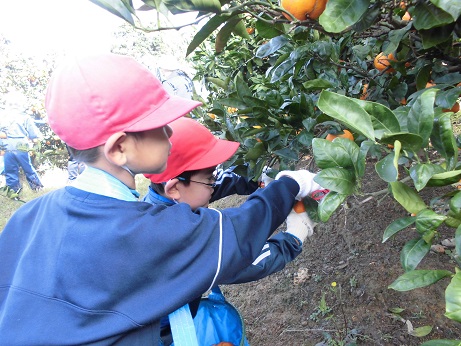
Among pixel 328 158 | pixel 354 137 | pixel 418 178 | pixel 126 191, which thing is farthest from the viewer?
pixel 354 137

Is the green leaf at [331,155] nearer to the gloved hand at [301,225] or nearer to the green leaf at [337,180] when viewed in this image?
the green leaf at [337,180]

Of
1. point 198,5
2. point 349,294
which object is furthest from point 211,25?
point 349,294

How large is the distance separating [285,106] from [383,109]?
0.57 m

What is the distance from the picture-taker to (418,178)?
0.62 metres

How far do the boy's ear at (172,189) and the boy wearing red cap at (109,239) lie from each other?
12.9 inches

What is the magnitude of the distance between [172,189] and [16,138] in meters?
6.73

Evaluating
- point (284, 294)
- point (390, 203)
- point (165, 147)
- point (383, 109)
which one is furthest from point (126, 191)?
point (390, 203)

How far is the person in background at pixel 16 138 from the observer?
22.5 ft

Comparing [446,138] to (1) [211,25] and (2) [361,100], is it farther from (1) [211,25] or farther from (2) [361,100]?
(1) [211,25]

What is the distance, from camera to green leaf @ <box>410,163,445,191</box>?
24.1 inches

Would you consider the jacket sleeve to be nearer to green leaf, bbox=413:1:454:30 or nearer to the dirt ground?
the dirt ground

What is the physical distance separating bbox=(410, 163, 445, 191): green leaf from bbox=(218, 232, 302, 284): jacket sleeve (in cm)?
69

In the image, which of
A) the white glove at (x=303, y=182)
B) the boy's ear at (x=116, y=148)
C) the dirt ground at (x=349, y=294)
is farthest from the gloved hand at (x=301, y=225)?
the boy's ear at (x=116, y=148)

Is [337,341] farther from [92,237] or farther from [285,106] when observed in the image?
[92,237]
